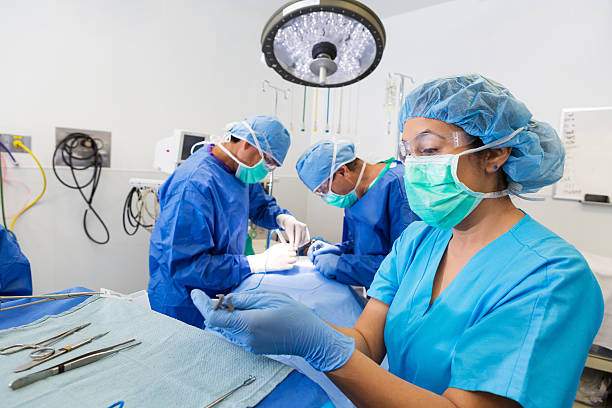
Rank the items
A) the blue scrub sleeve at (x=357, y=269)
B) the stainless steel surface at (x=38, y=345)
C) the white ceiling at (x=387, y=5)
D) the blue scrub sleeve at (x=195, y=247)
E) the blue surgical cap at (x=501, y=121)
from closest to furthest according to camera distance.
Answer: the stainless steel surface at (x=38, y=345), the blue surgical cap at (x=501, y=121), the blue scrub sleeve at (x=195, y=247), the blue scrub sleeve at (x=357, y=269), the white ceiling at (x=387, y=5)

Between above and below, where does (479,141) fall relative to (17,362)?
Answer: above

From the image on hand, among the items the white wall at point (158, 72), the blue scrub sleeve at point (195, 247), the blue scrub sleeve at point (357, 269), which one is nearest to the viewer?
the blue scrub sleeve at point (195, 247)

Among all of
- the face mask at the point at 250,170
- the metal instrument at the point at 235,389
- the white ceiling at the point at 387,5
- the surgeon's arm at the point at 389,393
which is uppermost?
the white ceiling at the point at 387,5

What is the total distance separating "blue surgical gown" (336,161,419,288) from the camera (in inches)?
58.6

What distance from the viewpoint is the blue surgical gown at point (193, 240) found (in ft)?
4.40

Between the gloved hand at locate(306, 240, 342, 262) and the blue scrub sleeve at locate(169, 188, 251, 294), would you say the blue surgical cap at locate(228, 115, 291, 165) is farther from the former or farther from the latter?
the gloved hand at locate(306, 240, 342, 262)

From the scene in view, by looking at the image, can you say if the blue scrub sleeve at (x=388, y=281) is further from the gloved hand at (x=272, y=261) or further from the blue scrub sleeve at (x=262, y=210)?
the blue scrub sleeve at (x=262, y=210)

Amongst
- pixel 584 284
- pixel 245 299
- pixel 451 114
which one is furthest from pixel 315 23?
pixel 584 284

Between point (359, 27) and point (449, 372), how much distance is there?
2.58 ft

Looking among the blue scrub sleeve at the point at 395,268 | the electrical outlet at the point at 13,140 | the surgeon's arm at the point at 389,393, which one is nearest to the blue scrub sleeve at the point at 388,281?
the blue scrub sleeve at the point at 395,268

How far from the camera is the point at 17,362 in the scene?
583mm

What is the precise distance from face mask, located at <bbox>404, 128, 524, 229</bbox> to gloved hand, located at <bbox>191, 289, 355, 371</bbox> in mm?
371

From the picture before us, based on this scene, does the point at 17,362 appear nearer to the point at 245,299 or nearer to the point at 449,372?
the point at 245,299

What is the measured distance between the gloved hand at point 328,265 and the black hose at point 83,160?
1.71 meters
